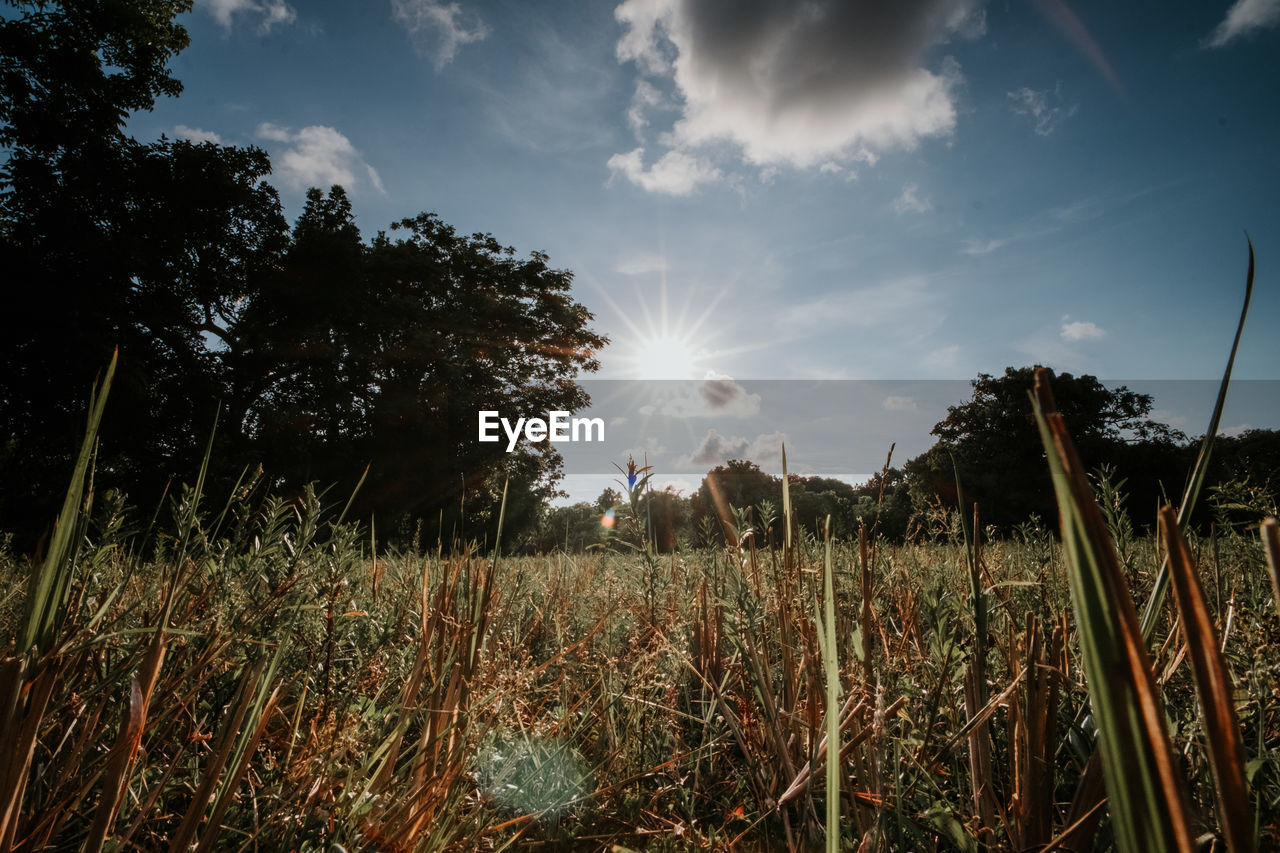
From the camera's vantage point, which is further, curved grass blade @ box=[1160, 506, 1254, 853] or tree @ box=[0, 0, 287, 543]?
tree @ box=[0, 0, 287, 543]

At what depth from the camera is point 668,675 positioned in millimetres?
1898

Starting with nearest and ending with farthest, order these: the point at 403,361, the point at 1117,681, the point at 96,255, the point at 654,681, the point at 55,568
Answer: the point at 1117,681 < the point at 55,568 < the point at 654,681 < the point at 96,255 < the point at 403,361

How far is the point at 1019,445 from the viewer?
78.7ft

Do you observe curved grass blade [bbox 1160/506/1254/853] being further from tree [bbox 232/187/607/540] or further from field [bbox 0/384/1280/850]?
tree [bbox 232/187/607/540]

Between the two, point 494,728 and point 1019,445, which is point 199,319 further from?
point 1019,445

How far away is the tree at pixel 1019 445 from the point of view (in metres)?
21.5

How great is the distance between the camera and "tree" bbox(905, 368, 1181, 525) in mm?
21484

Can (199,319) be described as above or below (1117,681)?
above

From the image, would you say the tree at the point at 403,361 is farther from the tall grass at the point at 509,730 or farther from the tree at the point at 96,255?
the tall grass at the point at 509,730

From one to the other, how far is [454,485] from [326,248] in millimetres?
9467

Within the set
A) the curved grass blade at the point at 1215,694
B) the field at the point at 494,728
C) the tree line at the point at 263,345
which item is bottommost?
the field at the point at 494,728

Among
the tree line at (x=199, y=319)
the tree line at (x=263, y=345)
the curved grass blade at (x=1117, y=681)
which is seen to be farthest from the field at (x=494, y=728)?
the tree line at (x=199, y=319)

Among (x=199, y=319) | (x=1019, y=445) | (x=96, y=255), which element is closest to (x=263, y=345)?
(x=199, y=319)

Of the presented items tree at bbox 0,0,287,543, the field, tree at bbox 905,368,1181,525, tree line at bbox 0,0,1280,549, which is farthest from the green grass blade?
tree at bbox 905,368,1181,525
